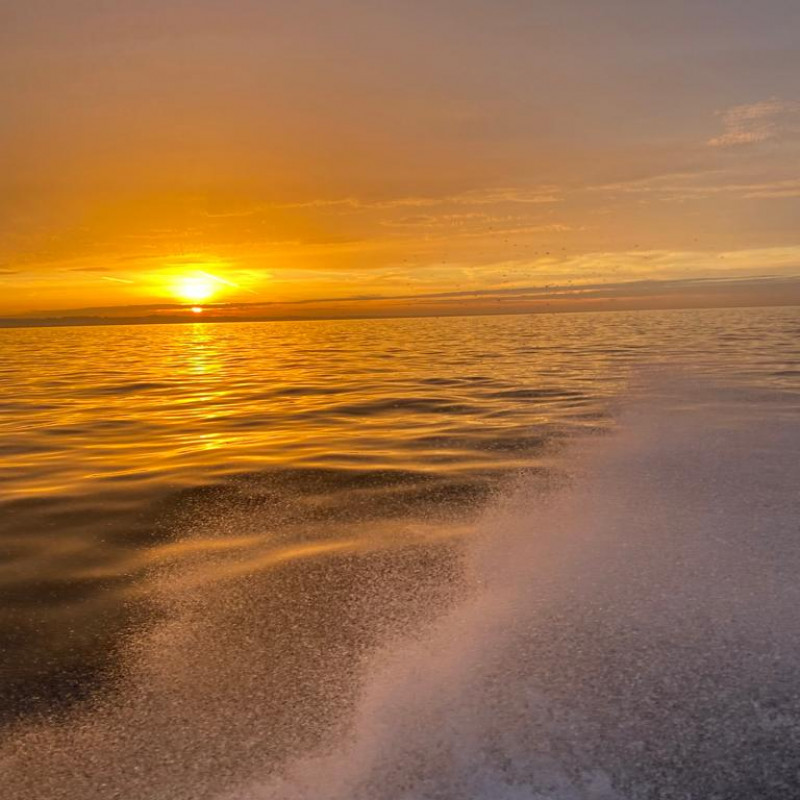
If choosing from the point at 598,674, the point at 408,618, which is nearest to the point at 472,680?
the point at 598,674

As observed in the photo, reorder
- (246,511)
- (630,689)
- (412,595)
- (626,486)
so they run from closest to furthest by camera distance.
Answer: (630,689), (412,595), (246,511), (626,486)

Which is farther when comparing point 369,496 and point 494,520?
point 369,496

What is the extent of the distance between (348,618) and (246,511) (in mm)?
2623

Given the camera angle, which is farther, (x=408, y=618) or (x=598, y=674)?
(x=408, y=618)

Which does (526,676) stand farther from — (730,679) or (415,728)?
(730,679)

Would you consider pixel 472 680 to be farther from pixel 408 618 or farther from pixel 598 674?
pixel 408 618

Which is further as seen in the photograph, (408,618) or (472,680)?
(408,618)

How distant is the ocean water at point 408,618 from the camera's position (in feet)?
9.21

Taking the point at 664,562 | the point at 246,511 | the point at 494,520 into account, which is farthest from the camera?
the point at 246,511

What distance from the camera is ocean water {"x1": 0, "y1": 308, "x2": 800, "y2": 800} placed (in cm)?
281

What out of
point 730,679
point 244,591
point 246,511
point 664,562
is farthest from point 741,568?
point 246,511

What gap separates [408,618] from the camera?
13.4ft

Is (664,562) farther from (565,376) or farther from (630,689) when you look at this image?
(565,376)

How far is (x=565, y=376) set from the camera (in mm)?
17328
